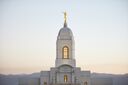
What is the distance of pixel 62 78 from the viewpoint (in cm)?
2581

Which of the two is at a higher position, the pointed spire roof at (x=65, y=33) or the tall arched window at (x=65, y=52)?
the pointed spire roof at (x=65, y=33)

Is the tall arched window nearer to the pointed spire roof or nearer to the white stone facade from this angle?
the white stone facade

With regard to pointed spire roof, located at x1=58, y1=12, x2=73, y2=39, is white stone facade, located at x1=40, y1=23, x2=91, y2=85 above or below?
below

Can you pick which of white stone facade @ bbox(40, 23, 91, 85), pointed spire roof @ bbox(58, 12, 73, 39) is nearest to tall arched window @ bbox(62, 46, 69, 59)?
white stone facade @ bbox(40, 23, 91, 85)

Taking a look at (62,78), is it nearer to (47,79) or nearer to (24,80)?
(47,79)

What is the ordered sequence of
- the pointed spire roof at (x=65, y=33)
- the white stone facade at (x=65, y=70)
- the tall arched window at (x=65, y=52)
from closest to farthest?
the white stone facade at (x=65, y=70)
the tall arched window at (x=65, y=52)
the pointed spire roof at (x=65, y=33)

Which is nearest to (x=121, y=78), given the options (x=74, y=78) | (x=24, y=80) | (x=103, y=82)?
(x=103, y=82)

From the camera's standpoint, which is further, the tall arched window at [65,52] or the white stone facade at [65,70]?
the tall arched window at [65,52]

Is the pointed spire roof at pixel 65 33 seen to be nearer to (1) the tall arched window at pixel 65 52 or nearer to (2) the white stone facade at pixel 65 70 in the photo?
(2) the white stone facade at pixel 65 70

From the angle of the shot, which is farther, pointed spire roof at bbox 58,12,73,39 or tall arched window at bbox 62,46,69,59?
pointed spire roof at bbox 58,12,73,39

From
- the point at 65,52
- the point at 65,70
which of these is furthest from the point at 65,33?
the point at 65,70

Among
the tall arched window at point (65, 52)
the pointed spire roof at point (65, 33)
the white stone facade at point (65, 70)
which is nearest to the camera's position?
the white stone facade at point (65, 70)

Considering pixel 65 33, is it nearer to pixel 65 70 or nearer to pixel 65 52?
pixel 65 52

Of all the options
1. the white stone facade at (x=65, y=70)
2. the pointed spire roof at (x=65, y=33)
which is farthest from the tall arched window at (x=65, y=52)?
the pointed spire roof at (x=65, y=33)
